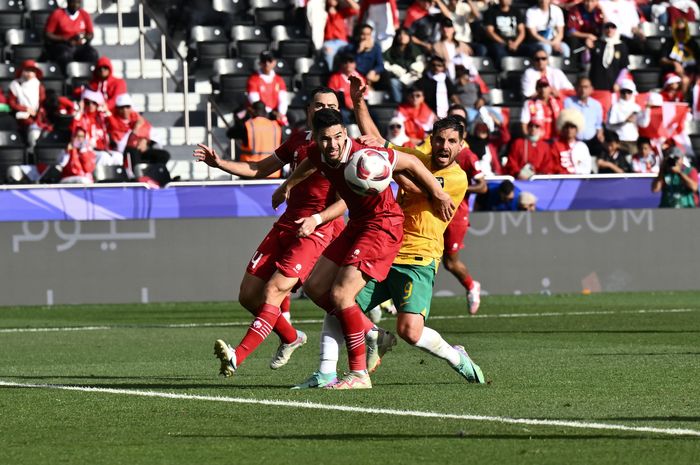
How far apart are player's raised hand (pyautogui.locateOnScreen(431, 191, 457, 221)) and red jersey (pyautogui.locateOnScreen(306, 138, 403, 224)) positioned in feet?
1.10

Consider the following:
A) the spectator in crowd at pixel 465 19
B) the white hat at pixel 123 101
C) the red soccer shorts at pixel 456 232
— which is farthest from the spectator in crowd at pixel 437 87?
the red soccer shorts at pixel 456 232

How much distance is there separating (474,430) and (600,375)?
332cm

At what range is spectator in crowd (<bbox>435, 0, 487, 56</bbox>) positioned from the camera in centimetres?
2745

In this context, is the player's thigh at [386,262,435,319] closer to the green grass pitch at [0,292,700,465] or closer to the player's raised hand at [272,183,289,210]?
the green grass pitch at [0,292,700,465]

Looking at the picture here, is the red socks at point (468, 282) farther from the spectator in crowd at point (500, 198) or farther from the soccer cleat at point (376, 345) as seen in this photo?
the soccer cleat at point (376, 345)

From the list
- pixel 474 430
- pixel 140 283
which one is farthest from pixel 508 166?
pixel 474 430

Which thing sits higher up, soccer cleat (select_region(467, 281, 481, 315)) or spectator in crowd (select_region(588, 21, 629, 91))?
spectator in crowd (select_region(588, 21, 629, 91))

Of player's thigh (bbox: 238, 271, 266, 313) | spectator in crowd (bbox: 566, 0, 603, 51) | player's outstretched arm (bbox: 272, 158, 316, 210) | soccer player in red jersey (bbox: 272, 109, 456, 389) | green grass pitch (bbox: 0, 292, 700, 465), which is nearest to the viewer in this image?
green grass pitch (bbox: 0, 292, 700, 465)

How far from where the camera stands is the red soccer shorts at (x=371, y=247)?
1027cm

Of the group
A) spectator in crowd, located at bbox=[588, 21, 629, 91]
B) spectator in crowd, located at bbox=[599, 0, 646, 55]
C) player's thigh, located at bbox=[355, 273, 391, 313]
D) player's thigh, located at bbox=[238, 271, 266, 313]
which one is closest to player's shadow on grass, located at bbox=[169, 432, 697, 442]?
player's thigh, located at bbox=[355, 273, 391, 313]

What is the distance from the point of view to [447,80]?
81.0ft

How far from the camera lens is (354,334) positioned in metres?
10.3

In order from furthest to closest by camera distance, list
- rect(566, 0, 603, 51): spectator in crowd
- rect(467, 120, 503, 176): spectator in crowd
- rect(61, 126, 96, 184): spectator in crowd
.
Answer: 1. rect(566, 0, 603, 51): spectator in crowd
2. rect(467, 120, 503, 176): spectator in crowd
3. rect(61, 126, 96, 184): spectator in crowd

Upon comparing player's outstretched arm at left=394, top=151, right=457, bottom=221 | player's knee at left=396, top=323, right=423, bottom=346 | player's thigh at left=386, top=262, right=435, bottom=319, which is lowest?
player's knee at left=396, top=323, right=423, bottom=346
